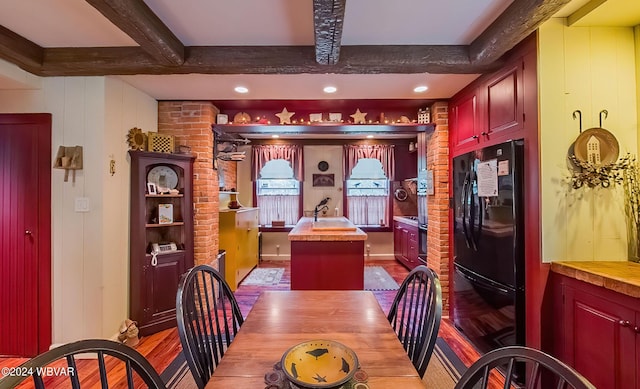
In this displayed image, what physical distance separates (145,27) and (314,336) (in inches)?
76.8

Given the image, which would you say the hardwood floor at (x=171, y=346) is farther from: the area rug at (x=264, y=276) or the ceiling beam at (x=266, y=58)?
the ceiling beam at (x=266, y=58)

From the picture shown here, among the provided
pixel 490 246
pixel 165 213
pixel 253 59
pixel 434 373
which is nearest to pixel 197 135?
pixel 165 213

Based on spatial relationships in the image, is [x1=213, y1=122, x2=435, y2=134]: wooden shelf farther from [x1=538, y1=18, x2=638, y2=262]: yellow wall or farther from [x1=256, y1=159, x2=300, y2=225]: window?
[x1=256, y1=159, x2=300, y2=225]: window

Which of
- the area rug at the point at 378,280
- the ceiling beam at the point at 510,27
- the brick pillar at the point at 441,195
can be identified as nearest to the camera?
the ceiling beam at the point at 510,27

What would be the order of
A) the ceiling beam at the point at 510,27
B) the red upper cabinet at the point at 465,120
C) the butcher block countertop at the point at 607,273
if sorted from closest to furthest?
the butcher block countertop at the point at 607,273 < the ceiling beam at the point at 510,27 < the red upper cabinet at the point at 465,120

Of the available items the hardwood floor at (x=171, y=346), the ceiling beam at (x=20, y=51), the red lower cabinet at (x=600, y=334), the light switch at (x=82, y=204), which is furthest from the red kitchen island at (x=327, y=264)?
the ceiling beam at (x=20, y=51)

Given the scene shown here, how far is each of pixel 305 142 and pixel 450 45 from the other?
3.87m

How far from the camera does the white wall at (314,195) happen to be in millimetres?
6023

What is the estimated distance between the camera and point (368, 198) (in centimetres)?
613

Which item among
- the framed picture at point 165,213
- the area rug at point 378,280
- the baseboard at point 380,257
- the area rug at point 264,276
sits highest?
the framed picture at point 165,213

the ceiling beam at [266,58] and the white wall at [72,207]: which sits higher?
the ceiling beam at [266,58]

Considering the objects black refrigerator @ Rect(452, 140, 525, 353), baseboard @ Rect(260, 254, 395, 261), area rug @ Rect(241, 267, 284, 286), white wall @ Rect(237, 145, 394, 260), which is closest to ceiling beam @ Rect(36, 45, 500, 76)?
black refrigerator @ Rect(452, 140, 525, 353)

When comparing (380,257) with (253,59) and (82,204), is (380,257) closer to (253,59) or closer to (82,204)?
(253,59)

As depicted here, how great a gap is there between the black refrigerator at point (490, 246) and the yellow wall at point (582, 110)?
0.61ft
